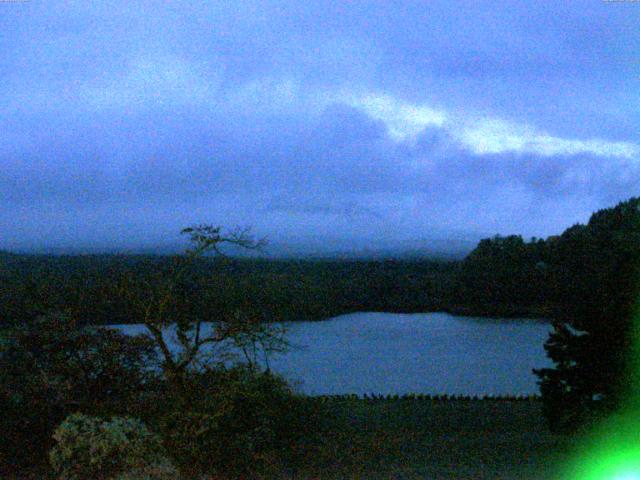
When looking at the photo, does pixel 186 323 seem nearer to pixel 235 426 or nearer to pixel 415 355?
pixel 235 426

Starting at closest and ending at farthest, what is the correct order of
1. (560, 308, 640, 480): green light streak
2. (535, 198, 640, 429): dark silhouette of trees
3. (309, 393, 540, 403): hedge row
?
(560, 308, 640, 480): green light streak, (535, 198, 640, 429): dark silhouette of trees, (309, 393, 540, 403): hedge row

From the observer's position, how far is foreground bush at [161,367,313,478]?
7.95 metres

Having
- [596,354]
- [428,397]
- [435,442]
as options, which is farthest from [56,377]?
[428,397]

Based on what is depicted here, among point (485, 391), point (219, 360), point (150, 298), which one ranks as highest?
point (150, 298)

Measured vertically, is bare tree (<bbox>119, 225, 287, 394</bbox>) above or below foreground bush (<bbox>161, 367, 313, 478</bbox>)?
above

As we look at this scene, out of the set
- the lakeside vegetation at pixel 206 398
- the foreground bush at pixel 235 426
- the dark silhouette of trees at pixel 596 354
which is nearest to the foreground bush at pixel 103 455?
the lakeside vegetation at pixel 206 398

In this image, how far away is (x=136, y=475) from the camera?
24.9 ft

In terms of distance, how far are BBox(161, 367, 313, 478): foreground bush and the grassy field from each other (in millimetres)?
450

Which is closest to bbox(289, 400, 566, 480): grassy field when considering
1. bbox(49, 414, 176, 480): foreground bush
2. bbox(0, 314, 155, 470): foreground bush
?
bbox(49, 414, 176, 480): foreground bush

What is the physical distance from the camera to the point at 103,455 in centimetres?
768

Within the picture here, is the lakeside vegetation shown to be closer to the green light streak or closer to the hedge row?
the green light streak

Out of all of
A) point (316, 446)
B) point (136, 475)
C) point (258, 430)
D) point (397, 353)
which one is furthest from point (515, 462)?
point (397, 353)

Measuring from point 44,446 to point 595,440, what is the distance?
21.5 ft

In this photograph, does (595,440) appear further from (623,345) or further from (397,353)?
(397,353)
